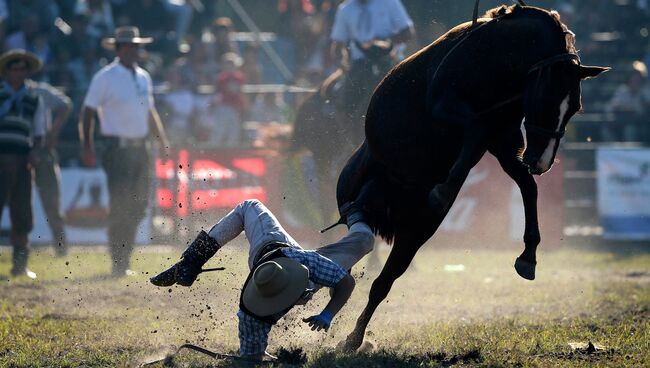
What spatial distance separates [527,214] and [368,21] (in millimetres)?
5512

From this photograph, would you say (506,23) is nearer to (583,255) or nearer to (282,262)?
(282,262)

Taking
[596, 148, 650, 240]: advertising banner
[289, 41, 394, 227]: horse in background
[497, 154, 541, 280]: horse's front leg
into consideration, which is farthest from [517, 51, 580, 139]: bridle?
[596, 148, 650, 240]: advertising banner

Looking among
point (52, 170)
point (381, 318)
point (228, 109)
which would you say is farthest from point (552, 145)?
point (228, 109)

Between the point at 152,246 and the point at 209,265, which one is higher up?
the point at 209,265

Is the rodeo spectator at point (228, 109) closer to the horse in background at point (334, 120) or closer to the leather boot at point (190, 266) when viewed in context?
the horse in background at point (334, 120)

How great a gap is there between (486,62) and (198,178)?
24.8 feet

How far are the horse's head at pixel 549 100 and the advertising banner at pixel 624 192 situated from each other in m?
8.15

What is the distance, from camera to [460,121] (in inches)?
249

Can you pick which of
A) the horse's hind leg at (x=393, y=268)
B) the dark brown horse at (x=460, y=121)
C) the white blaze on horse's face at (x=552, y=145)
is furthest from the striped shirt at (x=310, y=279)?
the white blaze on horse's face at (x=552, y=145)

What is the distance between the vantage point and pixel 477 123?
636 cm

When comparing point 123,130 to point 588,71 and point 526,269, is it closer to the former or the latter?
point 526,269

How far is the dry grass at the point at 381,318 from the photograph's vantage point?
6.44m

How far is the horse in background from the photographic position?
1110cm

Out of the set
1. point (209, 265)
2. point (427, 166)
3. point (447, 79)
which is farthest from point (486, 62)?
point (209, 265)
